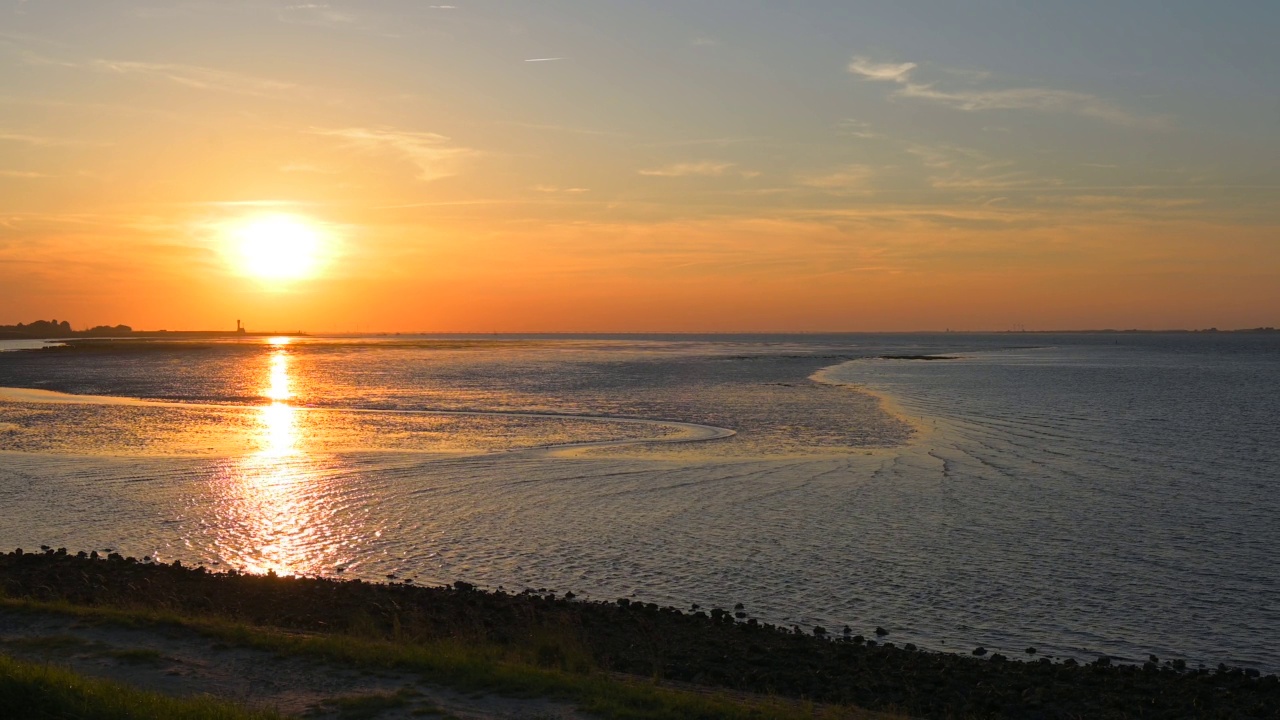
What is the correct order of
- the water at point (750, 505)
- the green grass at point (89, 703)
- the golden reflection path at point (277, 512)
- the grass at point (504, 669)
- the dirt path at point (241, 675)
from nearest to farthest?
the green grass at point (89, 703)
the dirt path at point (241, 675)
the grass at point (504, 669)
the water at point (750, 505)
the golden reflection path at point (277, 512)

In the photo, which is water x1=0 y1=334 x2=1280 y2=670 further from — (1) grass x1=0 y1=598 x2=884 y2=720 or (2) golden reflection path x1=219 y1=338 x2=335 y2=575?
(1) grass x1=0 y1=598 x2=884 y2=720

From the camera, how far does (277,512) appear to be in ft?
96.3

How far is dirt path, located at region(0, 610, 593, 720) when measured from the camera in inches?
496

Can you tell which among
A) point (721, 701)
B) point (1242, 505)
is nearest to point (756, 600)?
point (721, 701)

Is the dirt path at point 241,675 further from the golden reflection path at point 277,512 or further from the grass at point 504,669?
the golden reflection path at point 277,512

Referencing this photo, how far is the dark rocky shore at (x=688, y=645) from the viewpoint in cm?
1444

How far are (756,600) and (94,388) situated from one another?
81668 mm

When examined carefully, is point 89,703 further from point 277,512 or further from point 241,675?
point 277,512

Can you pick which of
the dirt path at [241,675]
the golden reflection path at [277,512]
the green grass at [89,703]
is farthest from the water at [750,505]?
the green grass at [89,703]

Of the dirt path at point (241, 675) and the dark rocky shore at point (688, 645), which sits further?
the dark rocky shore at point (688, 645)

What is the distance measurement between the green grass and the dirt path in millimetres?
1023

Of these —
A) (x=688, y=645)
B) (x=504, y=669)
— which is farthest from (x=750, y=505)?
(x=504, y=669)

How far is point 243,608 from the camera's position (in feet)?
60.4

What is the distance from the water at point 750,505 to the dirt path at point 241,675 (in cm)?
689
